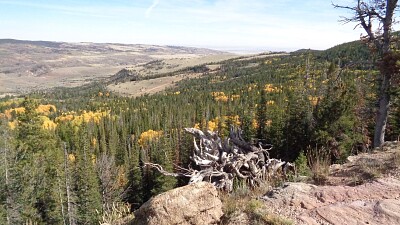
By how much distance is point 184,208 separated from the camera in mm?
6918

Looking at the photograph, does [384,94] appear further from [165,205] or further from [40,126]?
[40,126]

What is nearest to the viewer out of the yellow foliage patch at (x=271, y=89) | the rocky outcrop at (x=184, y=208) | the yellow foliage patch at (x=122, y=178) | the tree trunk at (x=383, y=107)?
the rocky outcrop at (x=184, y=208)

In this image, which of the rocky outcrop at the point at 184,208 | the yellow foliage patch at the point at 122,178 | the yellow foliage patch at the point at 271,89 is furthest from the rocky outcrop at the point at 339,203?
the yellow foliage patch at the point at 271,89

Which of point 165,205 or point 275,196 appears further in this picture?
point 275,196

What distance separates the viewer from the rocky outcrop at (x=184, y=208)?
677cm

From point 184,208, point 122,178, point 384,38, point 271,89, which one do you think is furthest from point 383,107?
point 271,89

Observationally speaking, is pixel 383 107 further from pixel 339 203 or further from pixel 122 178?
pixel 122 178

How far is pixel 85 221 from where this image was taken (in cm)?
4150

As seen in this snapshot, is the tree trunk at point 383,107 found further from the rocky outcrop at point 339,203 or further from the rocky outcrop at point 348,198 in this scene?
the rocky outcrop at point 339,203

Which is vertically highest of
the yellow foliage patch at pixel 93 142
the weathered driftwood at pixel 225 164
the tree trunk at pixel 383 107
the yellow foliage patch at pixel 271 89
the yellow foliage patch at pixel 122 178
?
the tree trunk at pixel 383 107

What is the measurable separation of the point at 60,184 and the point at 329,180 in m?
36.5

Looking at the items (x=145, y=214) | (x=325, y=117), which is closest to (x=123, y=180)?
(x=325, y=117)

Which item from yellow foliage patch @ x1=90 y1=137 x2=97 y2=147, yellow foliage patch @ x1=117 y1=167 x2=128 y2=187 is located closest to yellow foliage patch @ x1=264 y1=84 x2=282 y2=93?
yellow foliage patch @ x1=90 y1=137 x2=97 y2=147

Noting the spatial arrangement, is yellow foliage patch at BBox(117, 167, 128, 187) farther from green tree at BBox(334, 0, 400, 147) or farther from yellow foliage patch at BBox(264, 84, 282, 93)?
yellow foliage patch at BBox(264, 84, 282, 93)
